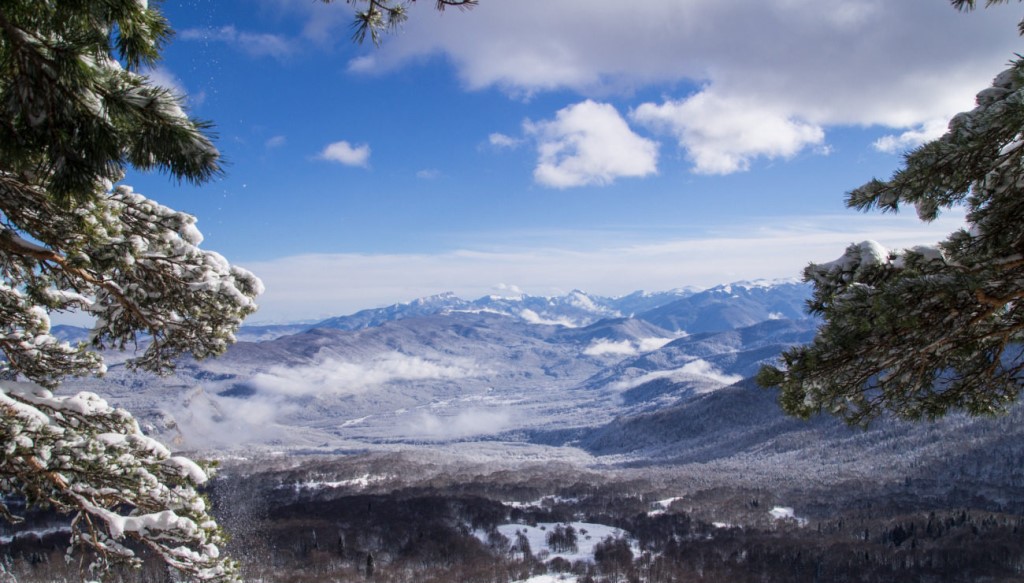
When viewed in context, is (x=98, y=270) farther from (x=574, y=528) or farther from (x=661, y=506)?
(x=661, y=506)

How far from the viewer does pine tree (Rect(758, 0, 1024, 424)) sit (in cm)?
619

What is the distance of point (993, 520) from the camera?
112125 mm

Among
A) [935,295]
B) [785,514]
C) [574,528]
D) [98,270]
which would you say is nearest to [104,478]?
[98,270]

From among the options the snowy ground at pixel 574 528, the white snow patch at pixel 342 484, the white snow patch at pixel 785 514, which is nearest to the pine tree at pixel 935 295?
the snowy ground at pixel 574 528

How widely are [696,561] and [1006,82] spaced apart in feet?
370

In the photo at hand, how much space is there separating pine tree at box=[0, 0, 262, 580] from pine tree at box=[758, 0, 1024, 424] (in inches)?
283

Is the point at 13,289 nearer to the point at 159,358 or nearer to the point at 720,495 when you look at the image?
the point at 159,358

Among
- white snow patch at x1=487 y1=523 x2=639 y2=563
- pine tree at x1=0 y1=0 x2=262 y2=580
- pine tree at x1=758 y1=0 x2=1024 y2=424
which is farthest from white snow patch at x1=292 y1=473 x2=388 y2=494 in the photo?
pine tree at x1=758 y1=0 x2=1024 y2=424

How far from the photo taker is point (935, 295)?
20.4 ft

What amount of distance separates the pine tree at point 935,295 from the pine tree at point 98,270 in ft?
23.6

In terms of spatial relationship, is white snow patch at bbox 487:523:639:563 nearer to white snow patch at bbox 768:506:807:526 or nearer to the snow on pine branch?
white snow patch at bbox 768:506:807:526

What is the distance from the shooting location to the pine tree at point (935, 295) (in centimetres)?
619

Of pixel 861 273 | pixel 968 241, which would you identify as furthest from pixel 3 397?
pixel 968 241

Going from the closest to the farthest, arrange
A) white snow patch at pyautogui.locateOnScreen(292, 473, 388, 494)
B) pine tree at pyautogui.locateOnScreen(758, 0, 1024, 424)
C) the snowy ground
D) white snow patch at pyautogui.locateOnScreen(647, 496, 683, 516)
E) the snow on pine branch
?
pine tree at pyautogui.locateOnScreen(758, 0, 1024, 424) → the snow on pine branch → the snowy ground → white snow patch at pyautogui.locateOnScreen(647, 496, 683, 516) → white snow patch at pyautogui.locateOnScreen(292, 473, 388, 494)
